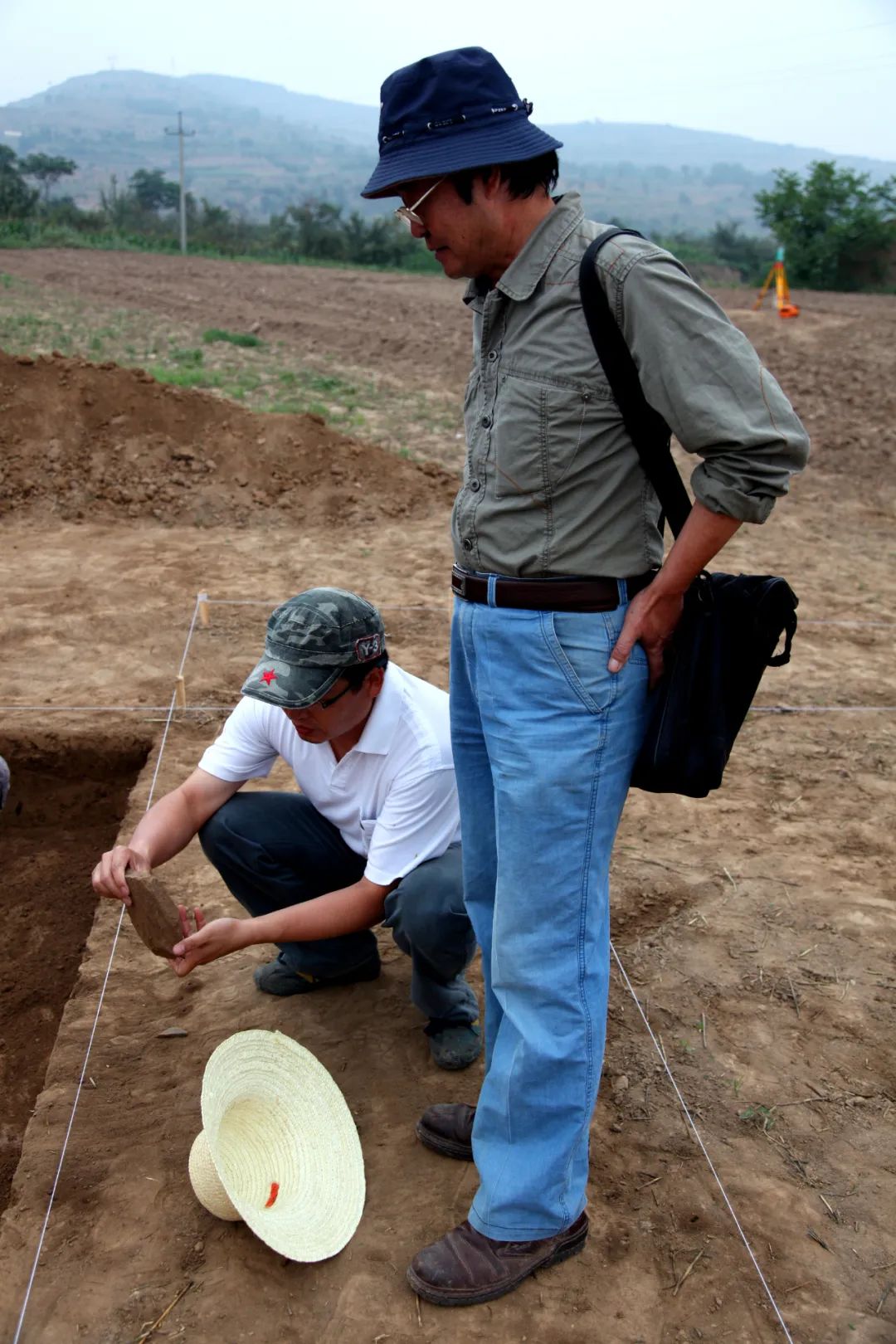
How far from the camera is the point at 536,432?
1.92 meters

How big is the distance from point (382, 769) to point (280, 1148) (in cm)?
86

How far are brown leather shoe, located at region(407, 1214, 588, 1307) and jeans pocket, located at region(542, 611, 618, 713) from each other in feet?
3.49

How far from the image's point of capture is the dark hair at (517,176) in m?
1.89

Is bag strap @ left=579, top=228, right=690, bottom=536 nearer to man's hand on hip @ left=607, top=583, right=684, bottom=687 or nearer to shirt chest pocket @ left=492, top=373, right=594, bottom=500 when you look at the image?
shirt chest pocket @ left=492, top=373, right=594, bottom=500

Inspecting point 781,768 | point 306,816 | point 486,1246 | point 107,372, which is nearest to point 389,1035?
point 306,816

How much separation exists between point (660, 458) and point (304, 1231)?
5.36 feet

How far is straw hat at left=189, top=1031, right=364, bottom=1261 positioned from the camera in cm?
230

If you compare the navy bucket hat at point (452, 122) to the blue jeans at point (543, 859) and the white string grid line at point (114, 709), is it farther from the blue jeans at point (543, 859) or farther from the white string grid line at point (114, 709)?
the white string grid line at point (114, 709)

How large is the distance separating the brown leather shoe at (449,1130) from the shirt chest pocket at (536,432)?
55.9 inches

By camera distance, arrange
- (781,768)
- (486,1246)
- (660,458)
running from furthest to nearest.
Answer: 1. (781,768)
2. (486,1246)
3. (660,458)

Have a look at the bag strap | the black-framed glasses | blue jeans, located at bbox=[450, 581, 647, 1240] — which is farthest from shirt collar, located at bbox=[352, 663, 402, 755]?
the bag strap

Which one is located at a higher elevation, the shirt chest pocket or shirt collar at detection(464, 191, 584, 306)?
shirt collar at detection(464, 191, 584, 306)

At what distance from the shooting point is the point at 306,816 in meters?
3.00

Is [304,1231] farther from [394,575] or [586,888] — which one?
[394,575]
